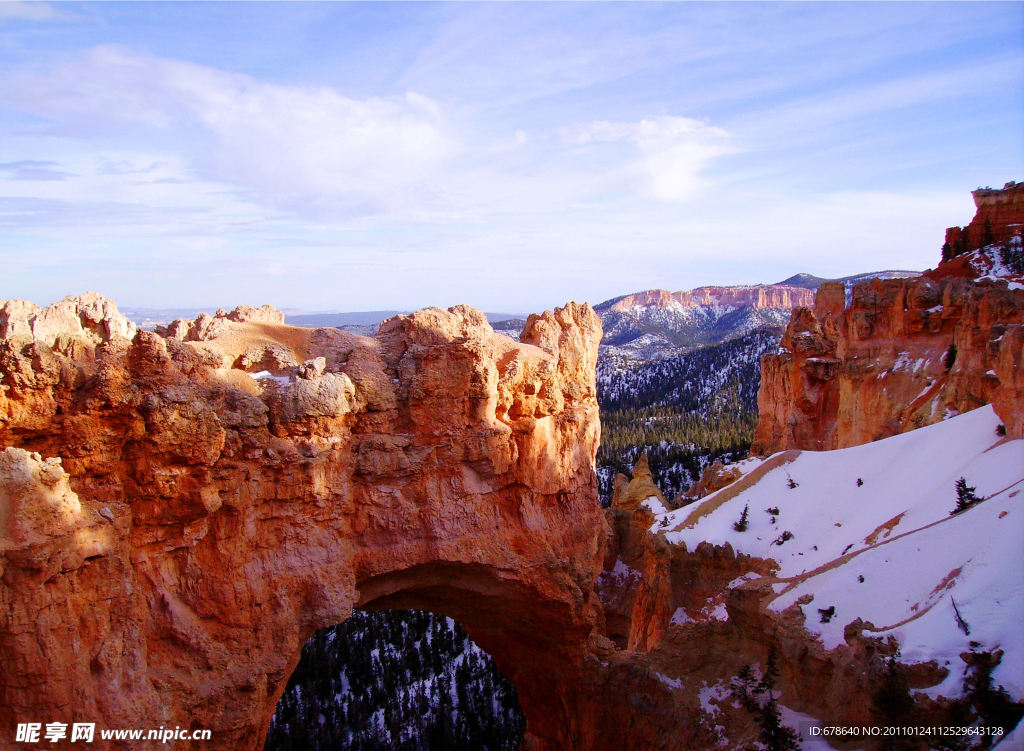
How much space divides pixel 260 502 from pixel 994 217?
4712 cm

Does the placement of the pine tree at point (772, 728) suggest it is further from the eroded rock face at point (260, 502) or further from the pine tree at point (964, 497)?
the pine tree at point (964, 497)

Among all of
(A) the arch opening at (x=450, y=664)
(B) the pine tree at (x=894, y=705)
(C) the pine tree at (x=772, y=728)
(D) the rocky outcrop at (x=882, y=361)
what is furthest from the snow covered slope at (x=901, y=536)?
(D) the rocky outcrop at (x=882, y=361)

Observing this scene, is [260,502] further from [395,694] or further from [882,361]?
[882,361]

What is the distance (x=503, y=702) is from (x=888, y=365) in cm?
Result: 2105

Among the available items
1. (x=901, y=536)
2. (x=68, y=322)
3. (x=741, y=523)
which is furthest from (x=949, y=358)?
(x=68, y=322)

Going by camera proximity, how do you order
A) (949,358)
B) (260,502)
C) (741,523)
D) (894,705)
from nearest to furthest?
(894,705), (260,502), (741,523), (949,358)

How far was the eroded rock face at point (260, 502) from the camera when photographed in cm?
873

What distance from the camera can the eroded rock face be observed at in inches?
344

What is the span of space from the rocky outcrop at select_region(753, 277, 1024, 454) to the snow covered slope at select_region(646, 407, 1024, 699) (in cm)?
536

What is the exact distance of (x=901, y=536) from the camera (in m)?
13.7

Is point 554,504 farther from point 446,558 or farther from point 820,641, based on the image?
point 820,641

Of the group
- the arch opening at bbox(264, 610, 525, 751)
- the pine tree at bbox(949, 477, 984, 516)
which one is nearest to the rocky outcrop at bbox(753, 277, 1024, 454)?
the pine tree at bbox(949, 477, 984, 516)

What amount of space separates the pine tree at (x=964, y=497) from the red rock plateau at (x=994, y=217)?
34.1 m

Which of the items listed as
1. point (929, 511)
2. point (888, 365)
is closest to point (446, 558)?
point (929, 511)
